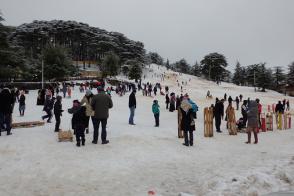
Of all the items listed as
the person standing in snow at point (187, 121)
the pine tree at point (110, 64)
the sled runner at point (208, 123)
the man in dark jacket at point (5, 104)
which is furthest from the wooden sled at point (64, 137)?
the pine tree at point (110, 64)

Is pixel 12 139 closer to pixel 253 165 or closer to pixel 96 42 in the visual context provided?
pixel 253 165

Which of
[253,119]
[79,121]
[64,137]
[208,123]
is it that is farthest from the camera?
[208,123]

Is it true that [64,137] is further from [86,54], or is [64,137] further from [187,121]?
[86,54]

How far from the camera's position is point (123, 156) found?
881 centimetres

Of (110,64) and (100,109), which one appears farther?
(110,64)

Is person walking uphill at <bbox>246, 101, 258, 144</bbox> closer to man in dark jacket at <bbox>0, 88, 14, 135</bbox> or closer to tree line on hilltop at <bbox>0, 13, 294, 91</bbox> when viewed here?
man in dark jacket at <bbox>0, 88, 14, 135</bbox>

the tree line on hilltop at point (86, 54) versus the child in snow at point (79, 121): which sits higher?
the tree line on hilltop at point (86, 54)

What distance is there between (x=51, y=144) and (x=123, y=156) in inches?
118

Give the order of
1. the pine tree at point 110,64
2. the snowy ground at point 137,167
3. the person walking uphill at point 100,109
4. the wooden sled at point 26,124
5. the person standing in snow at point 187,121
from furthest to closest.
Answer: the pine tree at point 110,64, the wooden sled at point 26,124, the person standing in snow at point 187,121, the person walking uphill at point 100,109, the snowy ground at point 137,167

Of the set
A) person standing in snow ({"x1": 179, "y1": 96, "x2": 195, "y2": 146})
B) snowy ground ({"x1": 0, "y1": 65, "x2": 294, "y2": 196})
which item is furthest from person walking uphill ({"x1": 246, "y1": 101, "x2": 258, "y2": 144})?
person standing in snow ({"x1": 179, "y1": 96, "x2": 195, "y2": 146})

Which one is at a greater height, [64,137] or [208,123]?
[208,123]

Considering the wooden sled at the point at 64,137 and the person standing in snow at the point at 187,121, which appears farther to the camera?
the person standing in snow at the point at 187,121

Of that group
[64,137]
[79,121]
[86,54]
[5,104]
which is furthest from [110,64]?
[79,121]

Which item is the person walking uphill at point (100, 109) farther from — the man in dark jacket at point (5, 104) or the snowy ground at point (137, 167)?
the man in dark jacket at point (5, 104)
